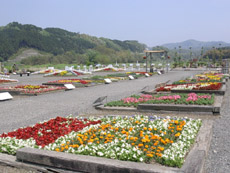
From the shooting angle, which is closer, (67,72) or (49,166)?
(49,166)

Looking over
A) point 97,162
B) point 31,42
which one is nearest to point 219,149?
point 97,162

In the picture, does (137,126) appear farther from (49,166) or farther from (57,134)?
(49,166)

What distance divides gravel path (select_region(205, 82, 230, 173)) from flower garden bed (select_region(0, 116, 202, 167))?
0.42 m

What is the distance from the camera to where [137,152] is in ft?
14.8

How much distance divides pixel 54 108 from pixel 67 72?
25589mm

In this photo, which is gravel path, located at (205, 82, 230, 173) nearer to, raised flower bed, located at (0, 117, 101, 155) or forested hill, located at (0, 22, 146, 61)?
raised flower bed, located at (0, 117, 101, 155)

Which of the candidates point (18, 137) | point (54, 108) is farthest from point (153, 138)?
point (54, 108)

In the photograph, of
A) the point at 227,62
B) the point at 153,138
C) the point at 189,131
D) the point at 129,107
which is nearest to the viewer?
the point at 153,138

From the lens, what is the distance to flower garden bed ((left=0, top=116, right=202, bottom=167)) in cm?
446

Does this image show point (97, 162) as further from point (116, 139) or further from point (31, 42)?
point (31, 42)

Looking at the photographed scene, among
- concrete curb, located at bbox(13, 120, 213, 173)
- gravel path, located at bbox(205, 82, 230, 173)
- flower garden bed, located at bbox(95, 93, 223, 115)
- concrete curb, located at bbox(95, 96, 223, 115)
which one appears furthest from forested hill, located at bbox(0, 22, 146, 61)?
concrete curb, located at bbox(13, 120, 213, 173)

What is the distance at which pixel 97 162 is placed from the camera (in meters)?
4.00

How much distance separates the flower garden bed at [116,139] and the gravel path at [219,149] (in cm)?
42

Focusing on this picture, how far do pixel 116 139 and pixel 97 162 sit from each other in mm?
1231
